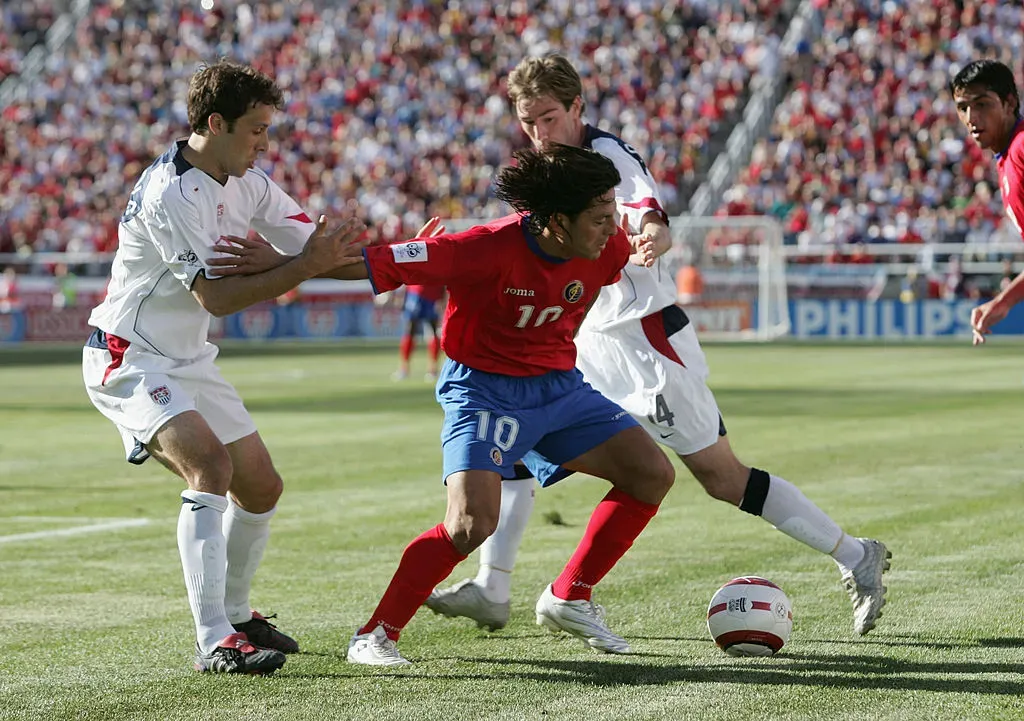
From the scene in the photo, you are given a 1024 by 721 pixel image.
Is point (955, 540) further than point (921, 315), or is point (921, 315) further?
point (921, 315)

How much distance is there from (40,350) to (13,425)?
1672 centimetres

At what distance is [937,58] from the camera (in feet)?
115

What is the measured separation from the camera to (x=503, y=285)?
18.5 feet

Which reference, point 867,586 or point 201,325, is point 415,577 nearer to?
point 201,325

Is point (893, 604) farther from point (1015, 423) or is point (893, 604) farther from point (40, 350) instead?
point (40, 350)

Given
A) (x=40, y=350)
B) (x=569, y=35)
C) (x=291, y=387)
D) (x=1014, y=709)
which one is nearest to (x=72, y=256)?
(x=40, y=350)

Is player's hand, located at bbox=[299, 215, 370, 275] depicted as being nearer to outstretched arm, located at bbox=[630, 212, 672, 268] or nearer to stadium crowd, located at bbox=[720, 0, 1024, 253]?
outstretched arm, located at bbox=[630, 212, 672, 268]

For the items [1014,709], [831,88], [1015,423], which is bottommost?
[1015,423]

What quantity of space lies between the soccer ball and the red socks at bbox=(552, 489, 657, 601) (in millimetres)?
430

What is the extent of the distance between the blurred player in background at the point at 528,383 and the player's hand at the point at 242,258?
300 millimetres

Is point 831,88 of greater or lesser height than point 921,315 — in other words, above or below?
above

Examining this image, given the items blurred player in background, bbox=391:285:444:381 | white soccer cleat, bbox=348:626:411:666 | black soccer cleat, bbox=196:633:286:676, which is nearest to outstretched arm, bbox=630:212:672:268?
white soccer cleat, bbox=348:626:411:666

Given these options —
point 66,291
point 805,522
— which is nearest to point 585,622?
point 805,522

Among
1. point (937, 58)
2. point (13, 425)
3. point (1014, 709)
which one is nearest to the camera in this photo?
point (1014, 709)
